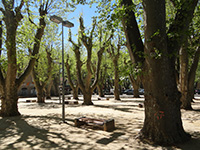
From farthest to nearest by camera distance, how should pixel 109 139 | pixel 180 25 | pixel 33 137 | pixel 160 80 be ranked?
pixel 33 137
pixel 109 139
pixel 180 25
pixel 160 80

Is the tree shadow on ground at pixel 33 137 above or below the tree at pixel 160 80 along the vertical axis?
below

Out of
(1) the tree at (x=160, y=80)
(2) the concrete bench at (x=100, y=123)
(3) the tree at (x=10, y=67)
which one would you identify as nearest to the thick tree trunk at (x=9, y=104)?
(3) the tree at (x=10, y=67)

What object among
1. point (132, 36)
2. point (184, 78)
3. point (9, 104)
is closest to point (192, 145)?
point (132, 36)

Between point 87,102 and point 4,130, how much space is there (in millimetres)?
9756

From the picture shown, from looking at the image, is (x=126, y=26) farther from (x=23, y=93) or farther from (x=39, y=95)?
(x=23, y=93)

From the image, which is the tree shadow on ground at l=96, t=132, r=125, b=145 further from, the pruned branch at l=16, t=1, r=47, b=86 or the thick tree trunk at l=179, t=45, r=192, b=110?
the thick tree trunk at l=179, t=45, r=192, b=110

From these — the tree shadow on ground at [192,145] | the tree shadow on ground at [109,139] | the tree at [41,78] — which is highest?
the tree at [41,78]

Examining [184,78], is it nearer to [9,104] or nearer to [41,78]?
[9,104]

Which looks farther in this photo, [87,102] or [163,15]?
[87,102]

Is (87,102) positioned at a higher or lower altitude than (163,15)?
A: lower

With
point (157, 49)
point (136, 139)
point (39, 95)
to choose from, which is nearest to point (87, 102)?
point (39, 95)

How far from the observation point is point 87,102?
15945 mm

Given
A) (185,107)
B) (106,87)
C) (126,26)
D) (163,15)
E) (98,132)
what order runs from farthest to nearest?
1. (106,87)
2. (185,107)
3. (98,132)
4. (126,26)
5. (163,15)

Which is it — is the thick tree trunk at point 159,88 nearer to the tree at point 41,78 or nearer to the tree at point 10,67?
the tree at point 10,67
